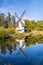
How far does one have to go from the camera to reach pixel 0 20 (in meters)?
21.6

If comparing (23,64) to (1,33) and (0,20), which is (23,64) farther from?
(0,20)

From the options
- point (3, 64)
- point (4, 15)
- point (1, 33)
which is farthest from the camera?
point (4, 15)

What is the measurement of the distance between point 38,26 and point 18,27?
1.78 metres

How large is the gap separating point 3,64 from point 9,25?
14129mm

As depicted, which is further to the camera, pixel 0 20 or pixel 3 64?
pixel 0 20

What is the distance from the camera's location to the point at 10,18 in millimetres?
22266

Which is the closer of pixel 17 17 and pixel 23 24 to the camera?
pixel 17 17

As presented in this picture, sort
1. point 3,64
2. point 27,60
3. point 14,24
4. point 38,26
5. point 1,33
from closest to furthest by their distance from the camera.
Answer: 1. point 3,64
2. point 27,60
3. point 1,33
4. point 14,24
5. point 38,26

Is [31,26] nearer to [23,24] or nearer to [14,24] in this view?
[23,24]

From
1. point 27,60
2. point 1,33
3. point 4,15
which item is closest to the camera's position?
point 27,60

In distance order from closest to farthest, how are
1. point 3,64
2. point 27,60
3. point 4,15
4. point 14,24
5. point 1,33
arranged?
point 3,64 → point 27,60 → point 1,33 → point 14,24 → point 4,15

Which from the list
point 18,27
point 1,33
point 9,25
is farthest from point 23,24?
point 1,33

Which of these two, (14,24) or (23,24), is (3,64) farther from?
(23,24)

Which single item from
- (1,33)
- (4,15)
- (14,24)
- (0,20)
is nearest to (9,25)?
(14,24)
